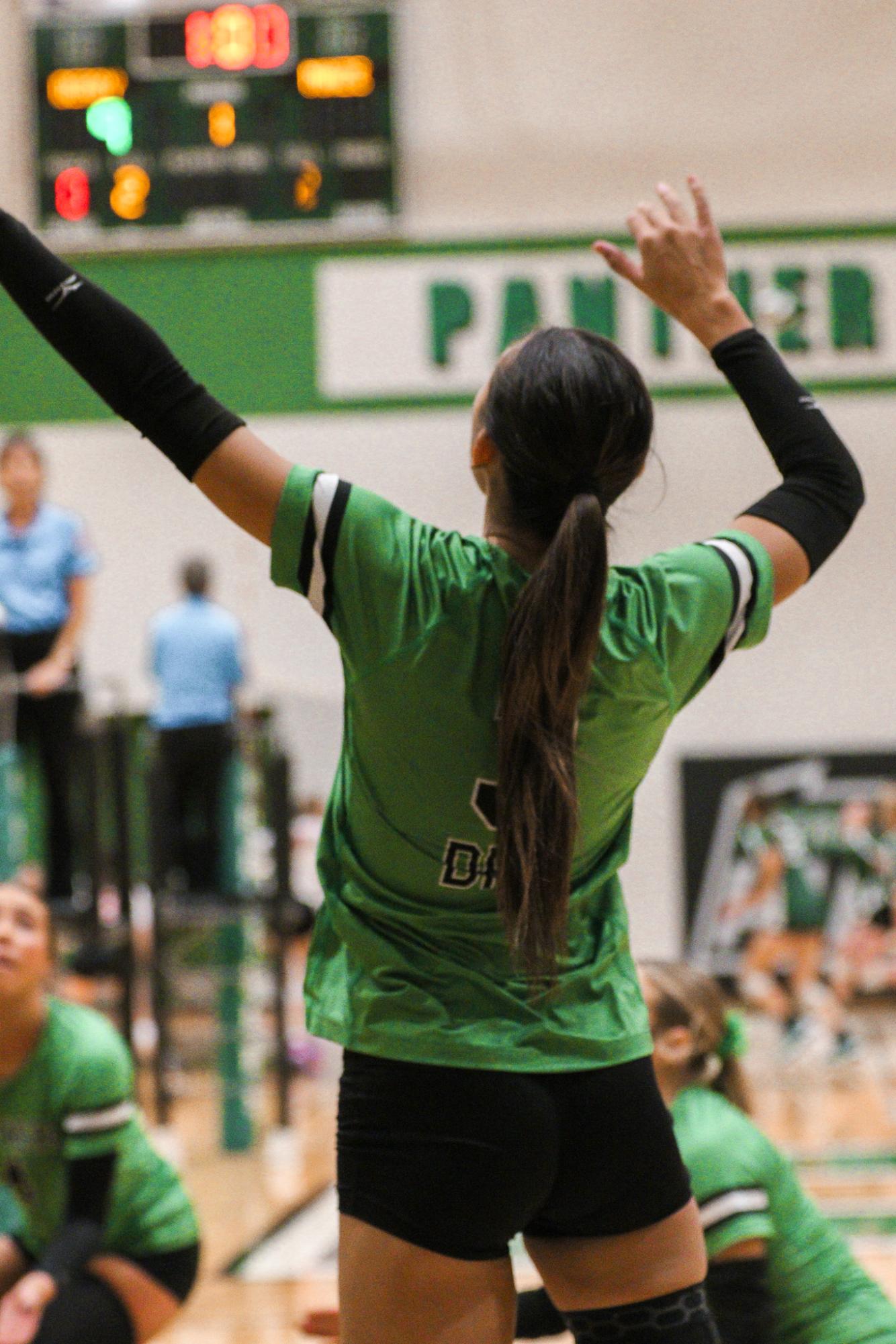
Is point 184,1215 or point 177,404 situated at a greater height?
point 177,404

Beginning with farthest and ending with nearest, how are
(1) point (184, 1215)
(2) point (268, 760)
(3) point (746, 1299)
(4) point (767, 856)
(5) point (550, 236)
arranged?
(4) point (767, 856) < (5) point (550, 236) < (2) point (268, 760) < (1) point (184, 1215) < (3) point (746, 1299)

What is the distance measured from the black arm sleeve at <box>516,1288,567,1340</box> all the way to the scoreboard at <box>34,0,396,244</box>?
222 inches

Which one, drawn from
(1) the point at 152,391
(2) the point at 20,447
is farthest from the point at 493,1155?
(2) the point at 20,447

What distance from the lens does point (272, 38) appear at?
22.8 ft

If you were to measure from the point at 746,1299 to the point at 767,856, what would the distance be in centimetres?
631

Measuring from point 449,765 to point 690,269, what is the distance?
0.57 meters

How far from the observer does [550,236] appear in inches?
308

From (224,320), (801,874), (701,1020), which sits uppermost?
(224,320)

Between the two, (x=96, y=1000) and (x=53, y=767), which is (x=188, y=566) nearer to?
(x=53, y=767)

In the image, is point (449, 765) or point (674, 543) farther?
point (674, 543)

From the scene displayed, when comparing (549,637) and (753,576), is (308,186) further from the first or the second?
(549,637)

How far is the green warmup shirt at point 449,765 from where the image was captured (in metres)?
1.31

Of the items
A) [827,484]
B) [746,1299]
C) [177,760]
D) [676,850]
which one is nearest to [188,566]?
[177,760]

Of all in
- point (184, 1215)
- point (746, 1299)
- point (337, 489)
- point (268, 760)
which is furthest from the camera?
point (268, 760)
